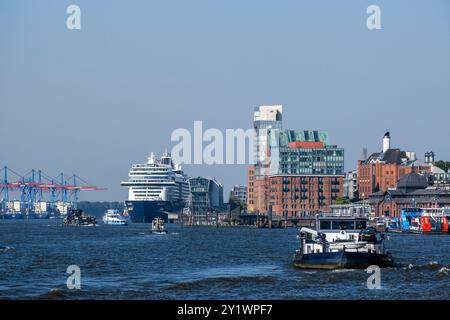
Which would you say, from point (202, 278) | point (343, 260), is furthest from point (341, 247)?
point (202, 278)

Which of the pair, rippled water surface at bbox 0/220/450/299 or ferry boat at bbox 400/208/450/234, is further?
ferry boat at bbox 400/208/450/234

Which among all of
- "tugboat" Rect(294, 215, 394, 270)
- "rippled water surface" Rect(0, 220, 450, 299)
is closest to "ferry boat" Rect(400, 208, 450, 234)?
"rippled water surface" Rect(0, 220, 450, 299)

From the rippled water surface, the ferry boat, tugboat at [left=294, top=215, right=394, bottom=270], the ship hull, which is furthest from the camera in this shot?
the ferry boat

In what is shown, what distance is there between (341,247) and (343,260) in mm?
2735

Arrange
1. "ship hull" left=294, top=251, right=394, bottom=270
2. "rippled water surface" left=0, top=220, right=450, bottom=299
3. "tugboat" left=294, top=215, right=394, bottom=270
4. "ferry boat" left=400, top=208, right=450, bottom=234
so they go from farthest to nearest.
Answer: "ferry boat" left=400, top=208, right=450, bottom=234 < "tugboat" left=294, top=215, right=394, bottom=270 < "ship hull" left=294, top=251, right=394, bottom=270 < "rippled water surface" left=0, top=220, right=450, bottom=299

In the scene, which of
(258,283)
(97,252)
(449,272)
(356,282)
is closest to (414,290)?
(356,282)

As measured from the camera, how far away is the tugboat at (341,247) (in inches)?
2448

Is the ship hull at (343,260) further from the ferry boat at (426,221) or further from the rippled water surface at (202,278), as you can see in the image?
the ferry boat at (426,221)

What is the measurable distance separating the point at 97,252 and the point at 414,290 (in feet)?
131

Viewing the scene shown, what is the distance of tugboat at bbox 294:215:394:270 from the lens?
6219 centimetres

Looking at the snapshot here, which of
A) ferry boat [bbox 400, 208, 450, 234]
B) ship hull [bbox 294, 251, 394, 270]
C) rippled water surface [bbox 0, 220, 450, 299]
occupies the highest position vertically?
ferry boat [bbox 400, 208, 450, 234]

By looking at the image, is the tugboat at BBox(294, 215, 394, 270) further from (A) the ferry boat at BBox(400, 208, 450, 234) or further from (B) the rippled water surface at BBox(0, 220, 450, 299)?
(A) the ferry boat at BBox(400, 208, 450, 234)
